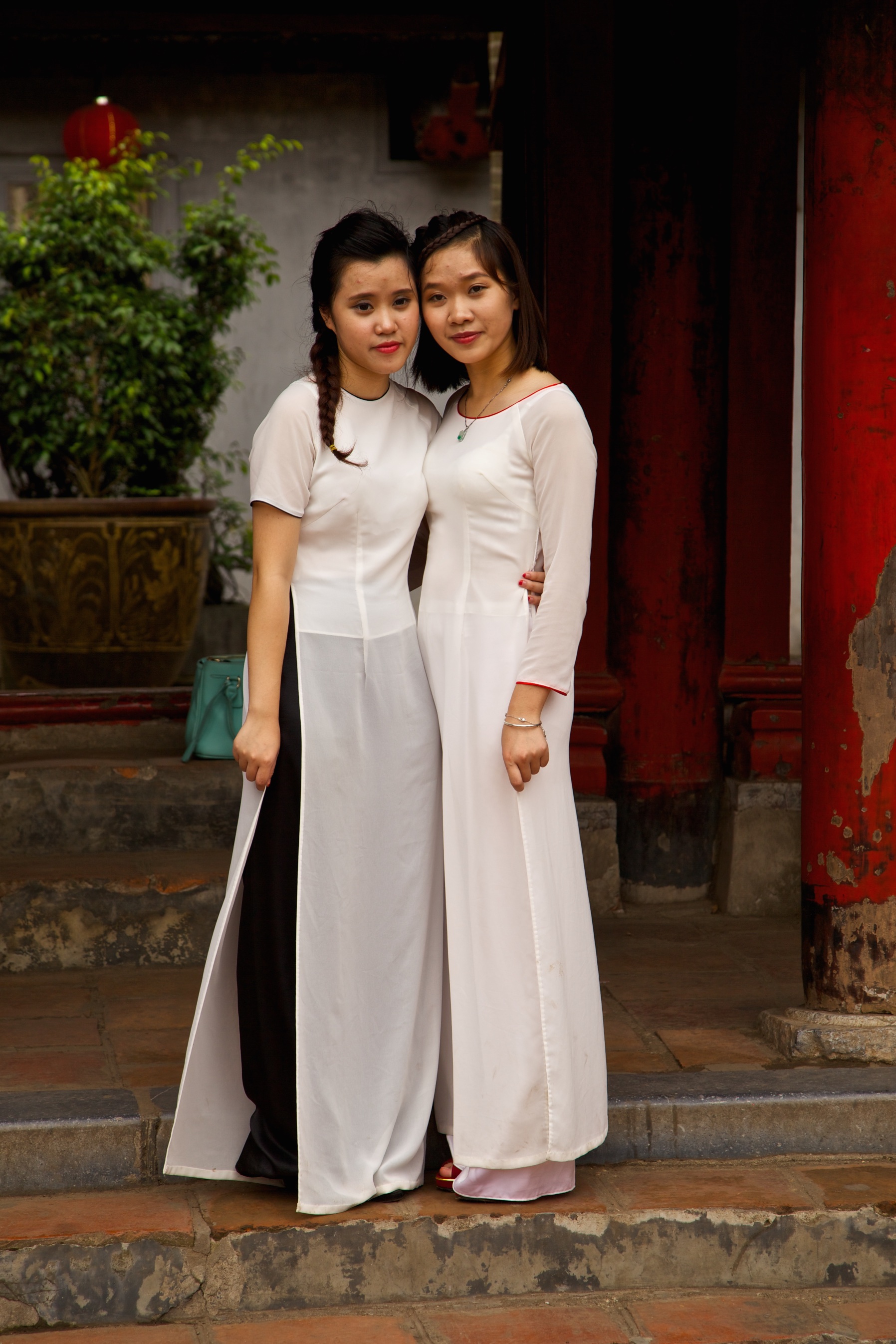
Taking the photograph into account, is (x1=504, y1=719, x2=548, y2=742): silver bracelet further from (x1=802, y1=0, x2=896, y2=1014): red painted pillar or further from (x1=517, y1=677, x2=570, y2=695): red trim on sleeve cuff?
(x1=802, y1=0, x2=896, y2=1014): red painted pillar

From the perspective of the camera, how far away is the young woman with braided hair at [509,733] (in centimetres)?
273

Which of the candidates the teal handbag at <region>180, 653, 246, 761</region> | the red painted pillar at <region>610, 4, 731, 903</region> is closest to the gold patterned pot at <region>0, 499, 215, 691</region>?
the teal handbag at <region>180, 653, 246, 761</region>

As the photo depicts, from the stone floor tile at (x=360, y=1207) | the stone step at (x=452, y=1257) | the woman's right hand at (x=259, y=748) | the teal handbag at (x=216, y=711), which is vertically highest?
the woman's right hand at (x=259, y=748)

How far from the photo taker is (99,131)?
736cm

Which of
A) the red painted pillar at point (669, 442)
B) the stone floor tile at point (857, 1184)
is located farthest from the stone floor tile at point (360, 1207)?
the red painted pillar at point (669, 442)

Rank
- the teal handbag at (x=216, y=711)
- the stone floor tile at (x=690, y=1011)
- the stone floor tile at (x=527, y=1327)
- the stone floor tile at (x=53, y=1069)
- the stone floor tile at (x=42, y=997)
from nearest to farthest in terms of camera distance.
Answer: the stone floor tile at (x=527, y=1327) < the stone floor tile at (x=53, y=1069) < the stone floor tile at (x=690, y=1011) < the stone floor tile at (x=42, y=997) < the teal handbag at (x=216, y=711)

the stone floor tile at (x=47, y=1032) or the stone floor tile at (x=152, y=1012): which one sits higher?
the stone floor tile at (x=47, y=1032)

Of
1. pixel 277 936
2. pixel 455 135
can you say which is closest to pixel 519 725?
pixel 277 936

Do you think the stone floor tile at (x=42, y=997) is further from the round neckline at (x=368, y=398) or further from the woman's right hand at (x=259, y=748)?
the round neckline at (x=368, y=398)

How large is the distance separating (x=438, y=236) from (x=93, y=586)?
12.7 feet

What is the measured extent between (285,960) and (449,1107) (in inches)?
19.7

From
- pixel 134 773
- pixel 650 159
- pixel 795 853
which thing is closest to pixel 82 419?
pixel 134 773

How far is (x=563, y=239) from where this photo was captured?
4.80 m

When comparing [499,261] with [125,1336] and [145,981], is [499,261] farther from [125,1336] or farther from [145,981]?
[145,981]
